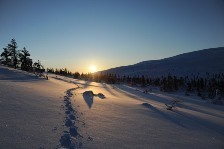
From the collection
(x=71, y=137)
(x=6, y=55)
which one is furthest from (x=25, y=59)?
(x=71, y=137)

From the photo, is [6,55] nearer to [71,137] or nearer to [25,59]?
[25,59]

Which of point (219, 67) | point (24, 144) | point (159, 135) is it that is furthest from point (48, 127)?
point (219, 67)

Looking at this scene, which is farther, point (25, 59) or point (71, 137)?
point (25, 59)

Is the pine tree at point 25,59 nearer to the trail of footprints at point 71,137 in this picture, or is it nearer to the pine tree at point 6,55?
the pine tree at point 6,55

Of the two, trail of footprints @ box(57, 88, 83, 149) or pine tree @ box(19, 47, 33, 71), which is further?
pine tree @ box(19, 47, 33, 71)

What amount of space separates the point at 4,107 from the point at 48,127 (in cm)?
150

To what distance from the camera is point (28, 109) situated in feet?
17.6

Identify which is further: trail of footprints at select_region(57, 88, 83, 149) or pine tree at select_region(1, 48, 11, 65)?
pine tree at select_region(1, 48, 11, 65)

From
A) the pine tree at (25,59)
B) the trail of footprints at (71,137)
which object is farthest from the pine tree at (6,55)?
the trail of footprints at (71,137)

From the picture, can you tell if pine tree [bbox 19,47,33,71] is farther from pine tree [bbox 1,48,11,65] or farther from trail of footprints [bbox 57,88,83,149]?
trail of footprints [bbox 57,88,83,149]

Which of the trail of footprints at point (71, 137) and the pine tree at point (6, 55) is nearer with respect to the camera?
the trail of footprints at point (71, 137)

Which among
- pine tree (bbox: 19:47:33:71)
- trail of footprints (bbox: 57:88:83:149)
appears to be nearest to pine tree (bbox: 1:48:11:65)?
pine tree (bbox: 19:47:33:71)

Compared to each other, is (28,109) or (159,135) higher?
(28,109)

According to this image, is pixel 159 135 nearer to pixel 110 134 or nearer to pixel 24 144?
pixel 110 134
